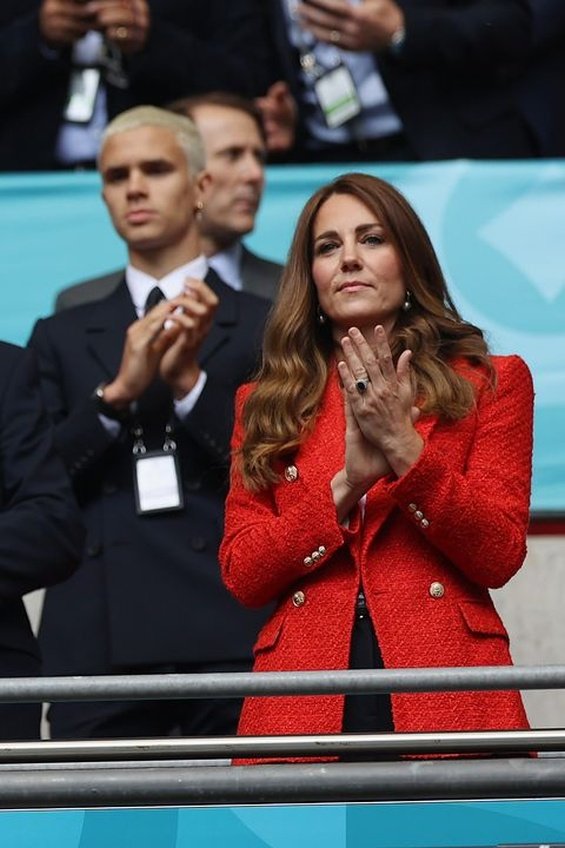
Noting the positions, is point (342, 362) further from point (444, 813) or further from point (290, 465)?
point (444, 813)

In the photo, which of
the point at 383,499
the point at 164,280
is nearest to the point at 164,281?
the point at 164,280

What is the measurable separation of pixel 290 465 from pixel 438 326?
1.24ft

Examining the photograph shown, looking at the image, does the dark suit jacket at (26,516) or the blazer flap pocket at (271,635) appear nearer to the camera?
the blazer flap pocket at (271,635)

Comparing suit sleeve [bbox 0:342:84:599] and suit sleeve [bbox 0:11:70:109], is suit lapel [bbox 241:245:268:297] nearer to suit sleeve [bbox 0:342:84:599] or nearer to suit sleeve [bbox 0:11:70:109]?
suit sleeve [bbox 0:11:70:109]

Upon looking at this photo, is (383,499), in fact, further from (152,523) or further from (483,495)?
(152,523)

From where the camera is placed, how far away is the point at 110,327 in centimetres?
459

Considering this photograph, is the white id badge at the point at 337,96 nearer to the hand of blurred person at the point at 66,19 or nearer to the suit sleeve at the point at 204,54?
the suit sleeve at the point at 204,54

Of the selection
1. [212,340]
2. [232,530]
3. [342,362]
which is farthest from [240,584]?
[212,340]

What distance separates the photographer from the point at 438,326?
3.48m

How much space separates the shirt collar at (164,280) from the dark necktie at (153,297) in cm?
2

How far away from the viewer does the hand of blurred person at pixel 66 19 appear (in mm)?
5344

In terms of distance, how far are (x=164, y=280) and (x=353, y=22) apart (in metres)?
1.13

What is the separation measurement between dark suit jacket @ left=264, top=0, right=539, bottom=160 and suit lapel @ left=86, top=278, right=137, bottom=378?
1129 millimetres

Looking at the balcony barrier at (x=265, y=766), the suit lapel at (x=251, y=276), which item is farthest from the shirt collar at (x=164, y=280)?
the balcony barrier at (x=265, y=766)
